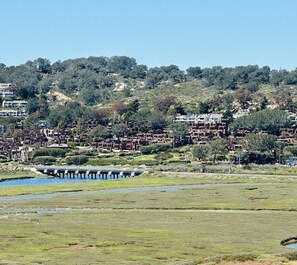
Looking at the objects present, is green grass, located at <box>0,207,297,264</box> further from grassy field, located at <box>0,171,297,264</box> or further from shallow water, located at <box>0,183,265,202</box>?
shallow water, located at <box>0,183,265,202</box>

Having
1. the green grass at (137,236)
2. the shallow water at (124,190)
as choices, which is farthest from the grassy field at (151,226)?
the shallow water at (124,190)

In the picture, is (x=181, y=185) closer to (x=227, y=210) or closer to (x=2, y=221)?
(x=227, y=210)

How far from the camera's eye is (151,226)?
10644cm

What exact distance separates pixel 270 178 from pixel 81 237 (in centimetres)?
9424

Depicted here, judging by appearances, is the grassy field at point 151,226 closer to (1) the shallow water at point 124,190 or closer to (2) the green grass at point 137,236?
(2) the green grass at point 137,236

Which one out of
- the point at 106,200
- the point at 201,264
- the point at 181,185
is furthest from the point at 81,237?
the point at 181,185

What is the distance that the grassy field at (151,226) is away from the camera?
3314 inches

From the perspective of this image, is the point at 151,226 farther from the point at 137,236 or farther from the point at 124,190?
the point at 124,190

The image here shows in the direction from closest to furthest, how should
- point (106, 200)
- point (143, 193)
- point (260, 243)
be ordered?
point (260, 243)
point (106, 200)
point (143, 193)

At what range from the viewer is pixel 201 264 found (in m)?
78.3

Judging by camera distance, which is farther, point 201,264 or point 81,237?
point 81,237

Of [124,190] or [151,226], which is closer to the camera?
[151,226]

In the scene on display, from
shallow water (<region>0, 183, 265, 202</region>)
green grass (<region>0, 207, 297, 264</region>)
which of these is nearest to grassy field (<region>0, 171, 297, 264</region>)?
green grass (<region>0, 207, 297, 264</region>)

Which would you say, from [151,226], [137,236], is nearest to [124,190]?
[151,226]
